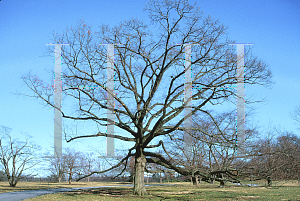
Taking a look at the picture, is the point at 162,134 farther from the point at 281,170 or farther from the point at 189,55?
the point at 281,170

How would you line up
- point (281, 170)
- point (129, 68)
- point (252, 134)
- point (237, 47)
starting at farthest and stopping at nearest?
point (129, 68) → point (252, 134) → point (237, 47) → point (281, 170)

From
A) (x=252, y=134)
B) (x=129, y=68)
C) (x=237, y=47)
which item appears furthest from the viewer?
(x=129, y=68)

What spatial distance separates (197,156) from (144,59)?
6836 millimetres

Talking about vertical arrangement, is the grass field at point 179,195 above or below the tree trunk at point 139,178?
below

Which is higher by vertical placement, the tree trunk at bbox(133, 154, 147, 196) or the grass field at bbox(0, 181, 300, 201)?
the tree trunk at bbox(133, 154, 147, 196)

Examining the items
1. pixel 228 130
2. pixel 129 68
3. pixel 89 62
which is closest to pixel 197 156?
pixel 228 130

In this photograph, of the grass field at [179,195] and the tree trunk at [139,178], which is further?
the tree trunk at [139,178]

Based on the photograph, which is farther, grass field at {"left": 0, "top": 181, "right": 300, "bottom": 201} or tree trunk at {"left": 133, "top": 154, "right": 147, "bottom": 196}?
tree trunk at {"left": 133, "top": 154, "right": 147, "bottom": 196}

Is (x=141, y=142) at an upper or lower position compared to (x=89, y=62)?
lower

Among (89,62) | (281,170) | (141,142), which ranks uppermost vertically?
(89,62)

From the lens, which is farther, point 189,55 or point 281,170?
point 189,55

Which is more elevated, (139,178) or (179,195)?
(139,178)

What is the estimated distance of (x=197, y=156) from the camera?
1577cm

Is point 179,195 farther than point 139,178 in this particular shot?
Yes
